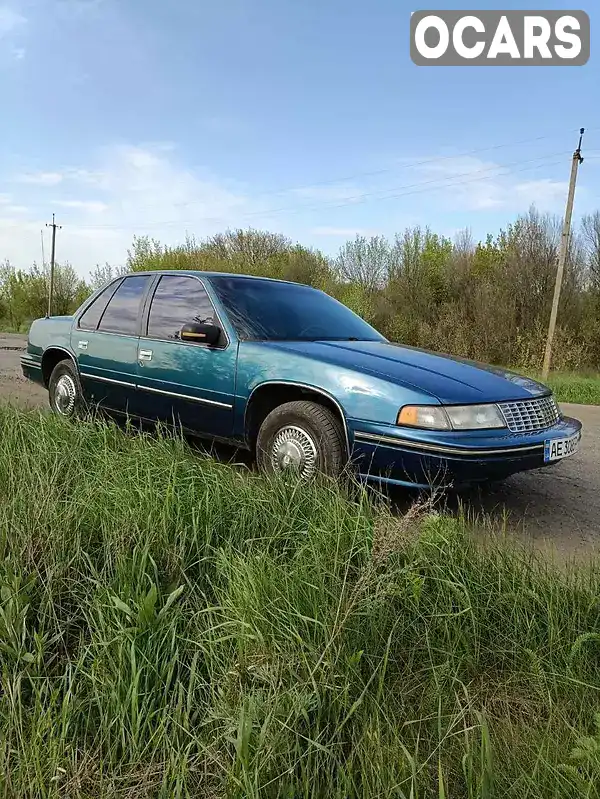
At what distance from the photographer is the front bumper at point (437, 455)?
9.73 ft

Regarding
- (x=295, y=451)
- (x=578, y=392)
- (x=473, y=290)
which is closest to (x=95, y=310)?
(x=295, y=451)

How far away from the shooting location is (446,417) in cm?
299

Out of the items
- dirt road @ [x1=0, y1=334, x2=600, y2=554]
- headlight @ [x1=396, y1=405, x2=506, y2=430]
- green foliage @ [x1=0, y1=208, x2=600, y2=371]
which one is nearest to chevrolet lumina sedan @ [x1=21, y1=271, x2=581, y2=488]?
headlight @ [x1=396, y1=405, x2=506, y2=430]

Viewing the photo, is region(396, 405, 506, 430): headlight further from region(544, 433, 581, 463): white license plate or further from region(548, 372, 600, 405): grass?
region(548, 372, 600, 405): grass

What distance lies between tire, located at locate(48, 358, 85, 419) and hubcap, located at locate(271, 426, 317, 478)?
231cm

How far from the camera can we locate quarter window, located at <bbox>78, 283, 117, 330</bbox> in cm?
511

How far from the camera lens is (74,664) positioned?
1.80 meters

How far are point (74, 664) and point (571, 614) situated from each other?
65.7 inches

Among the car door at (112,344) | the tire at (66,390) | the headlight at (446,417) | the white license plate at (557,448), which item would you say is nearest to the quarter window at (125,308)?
the car door at (112,344)

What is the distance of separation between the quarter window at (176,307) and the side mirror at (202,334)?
0.21 metres

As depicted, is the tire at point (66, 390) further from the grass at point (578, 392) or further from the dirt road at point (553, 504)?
the grass at point (578, 392)

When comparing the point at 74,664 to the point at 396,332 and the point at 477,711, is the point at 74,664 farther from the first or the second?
the point at 396,332

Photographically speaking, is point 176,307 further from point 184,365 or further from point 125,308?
point 125,308

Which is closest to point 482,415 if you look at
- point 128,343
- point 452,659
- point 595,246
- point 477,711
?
point 452,659
